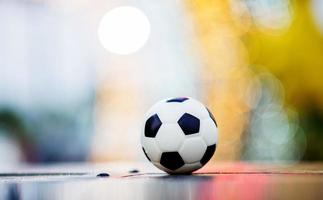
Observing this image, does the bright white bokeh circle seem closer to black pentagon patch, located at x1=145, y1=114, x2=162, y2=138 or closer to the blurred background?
the blurred background

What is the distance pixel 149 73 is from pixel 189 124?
6.18 meters

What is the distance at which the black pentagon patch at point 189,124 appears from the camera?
2.21 meters

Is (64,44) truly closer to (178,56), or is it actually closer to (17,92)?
(17,92)

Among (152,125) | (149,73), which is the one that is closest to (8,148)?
(149,73)

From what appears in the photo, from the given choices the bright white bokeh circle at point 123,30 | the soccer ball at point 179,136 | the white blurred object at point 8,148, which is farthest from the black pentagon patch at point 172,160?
the white blurred object at point 8,148

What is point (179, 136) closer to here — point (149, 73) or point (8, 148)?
point (149, 73)

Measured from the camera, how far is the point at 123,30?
29.1 ft

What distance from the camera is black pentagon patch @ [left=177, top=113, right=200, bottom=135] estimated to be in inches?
87.1

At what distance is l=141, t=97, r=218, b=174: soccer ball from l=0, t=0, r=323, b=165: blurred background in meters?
5.07

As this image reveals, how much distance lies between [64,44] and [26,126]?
1276 mm

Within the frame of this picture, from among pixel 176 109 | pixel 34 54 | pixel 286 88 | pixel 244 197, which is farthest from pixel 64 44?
pixel 244 197

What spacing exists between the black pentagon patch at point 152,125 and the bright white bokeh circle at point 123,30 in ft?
20.8

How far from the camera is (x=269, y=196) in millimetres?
1662

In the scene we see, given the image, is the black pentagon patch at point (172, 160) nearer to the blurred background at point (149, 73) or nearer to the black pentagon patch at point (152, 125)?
the black pentagon patch at point (152, 125)
